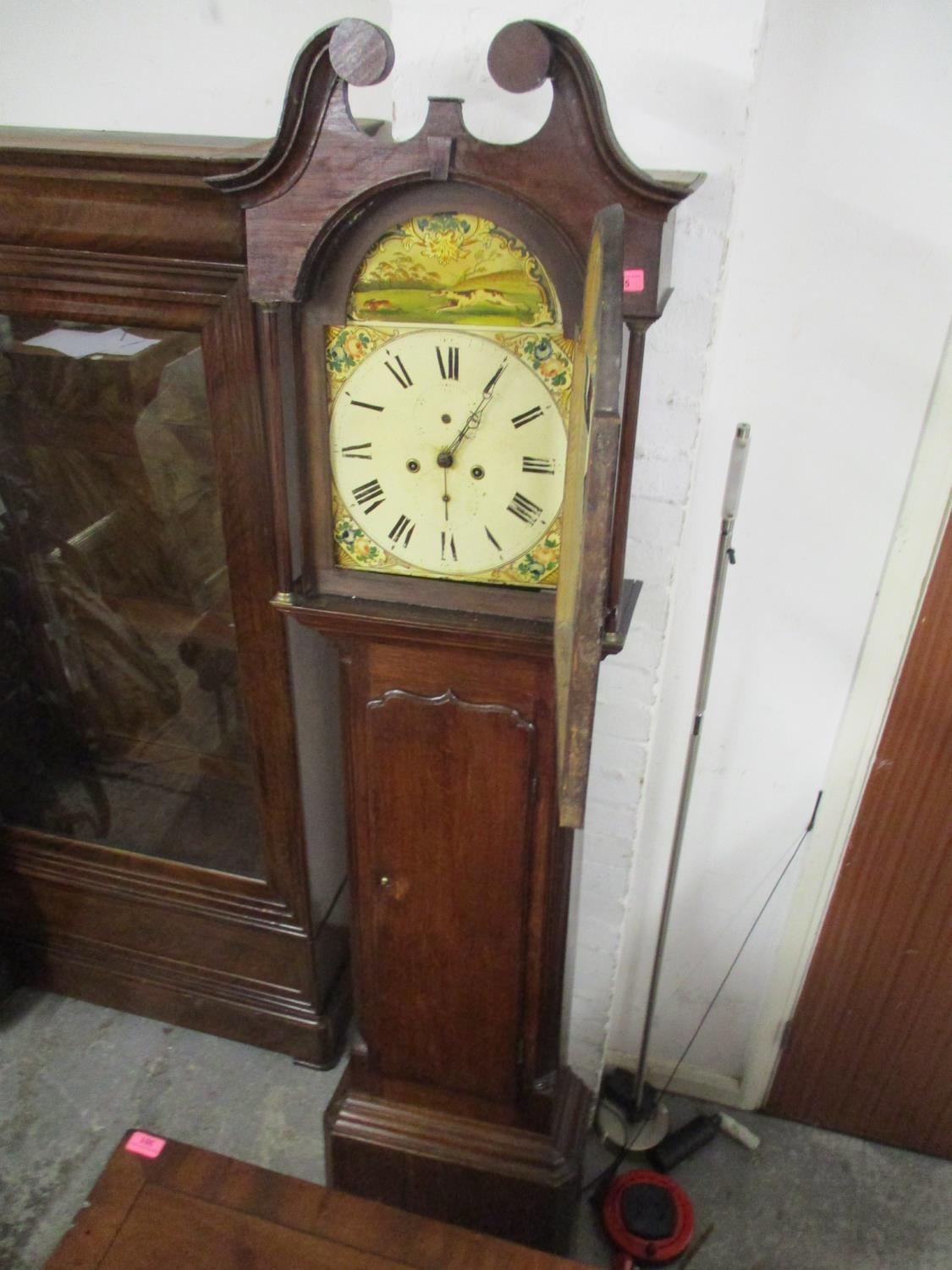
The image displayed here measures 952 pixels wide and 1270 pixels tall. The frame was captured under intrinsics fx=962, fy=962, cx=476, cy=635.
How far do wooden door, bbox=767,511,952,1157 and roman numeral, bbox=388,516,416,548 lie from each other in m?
0.80

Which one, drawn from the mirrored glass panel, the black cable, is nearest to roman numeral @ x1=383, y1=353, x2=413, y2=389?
the mirrored glass panel

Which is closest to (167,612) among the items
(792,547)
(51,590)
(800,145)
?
(51,590)

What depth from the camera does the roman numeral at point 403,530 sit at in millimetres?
1165

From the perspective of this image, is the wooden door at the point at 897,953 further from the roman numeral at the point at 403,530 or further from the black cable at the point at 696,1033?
the roman numeral at the point at 403,530

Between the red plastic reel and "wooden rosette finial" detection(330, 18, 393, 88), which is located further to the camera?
the red plastic reel

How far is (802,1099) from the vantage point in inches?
78.7

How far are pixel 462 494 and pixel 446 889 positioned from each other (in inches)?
24.9

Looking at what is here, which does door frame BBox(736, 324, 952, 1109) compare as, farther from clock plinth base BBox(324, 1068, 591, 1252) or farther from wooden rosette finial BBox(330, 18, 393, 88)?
wooden rosette finial BBox(330, 18, 393, 88)

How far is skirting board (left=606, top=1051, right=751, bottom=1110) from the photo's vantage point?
80.4 inches

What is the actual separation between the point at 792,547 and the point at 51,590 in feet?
4.34

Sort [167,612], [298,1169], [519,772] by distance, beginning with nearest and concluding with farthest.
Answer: [519,772], [167,612], [298,1169]

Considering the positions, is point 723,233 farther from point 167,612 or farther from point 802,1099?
point 802,1099

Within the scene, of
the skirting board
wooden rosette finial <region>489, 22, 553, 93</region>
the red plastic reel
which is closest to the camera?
wooden rosette finial <region>489, 22, 553, 93</region>

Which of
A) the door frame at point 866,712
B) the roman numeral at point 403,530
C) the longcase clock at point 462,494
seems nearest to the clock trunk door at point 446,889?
the longcase clock at point 462,494
